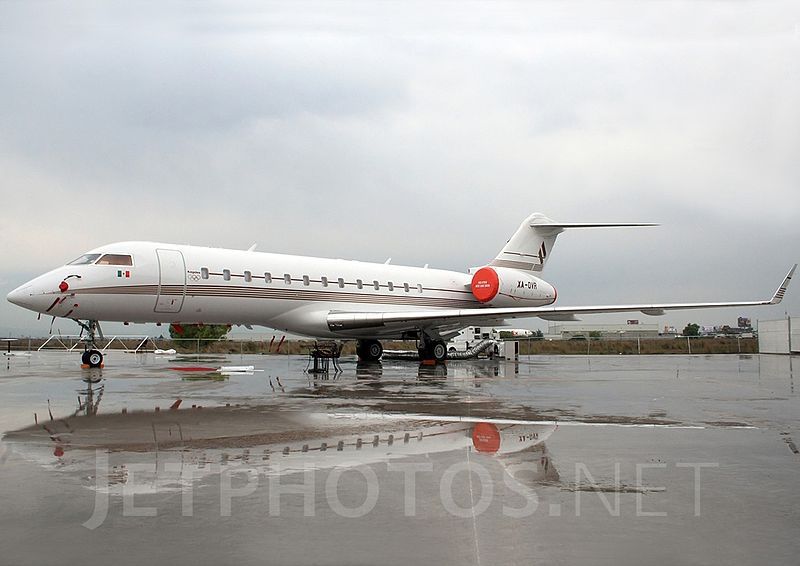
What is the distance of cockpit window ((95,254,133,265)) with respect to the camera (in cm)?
1895

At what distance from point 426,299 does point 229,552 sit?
78.8ft

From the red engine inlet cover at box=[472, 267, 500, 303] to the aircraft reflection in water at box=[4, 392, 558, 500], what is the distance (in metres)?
19.3

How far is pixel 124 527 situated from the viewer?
4238 mm

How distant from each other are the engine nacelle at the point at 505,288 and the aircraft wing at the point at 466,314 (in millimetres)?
3971

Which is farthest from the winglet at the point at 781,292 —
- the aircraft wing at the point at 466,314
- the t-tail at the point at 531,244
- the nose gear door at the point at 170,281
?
the nose gear door at the point at 170,281

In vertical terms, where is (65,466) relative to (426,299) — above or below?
below

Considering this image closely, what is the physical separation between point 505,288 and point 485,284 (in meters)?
0.87

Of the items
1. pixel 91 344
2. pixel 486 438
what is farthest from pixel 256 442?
pixel 91 344

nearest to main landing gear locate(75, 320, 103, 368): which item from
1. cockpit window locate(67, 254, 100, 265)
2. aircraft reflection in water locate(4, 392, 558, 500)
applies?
cockpit window locate(67, 254, 100, 265)

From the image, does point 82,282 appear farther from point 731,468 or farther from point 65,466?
point 731,468

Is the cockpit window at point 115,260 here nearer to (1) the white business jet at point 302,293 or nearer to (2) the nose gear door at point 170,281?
(1) the white business jet at point 302,293

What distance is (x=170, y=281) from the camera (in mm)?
19641

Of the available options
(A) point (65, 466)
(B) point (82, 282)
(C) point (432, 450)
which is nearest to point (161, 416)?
(A) point (65, 466)

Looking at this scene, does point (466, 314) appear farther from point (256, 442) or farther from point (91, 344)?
point (256, 442)
